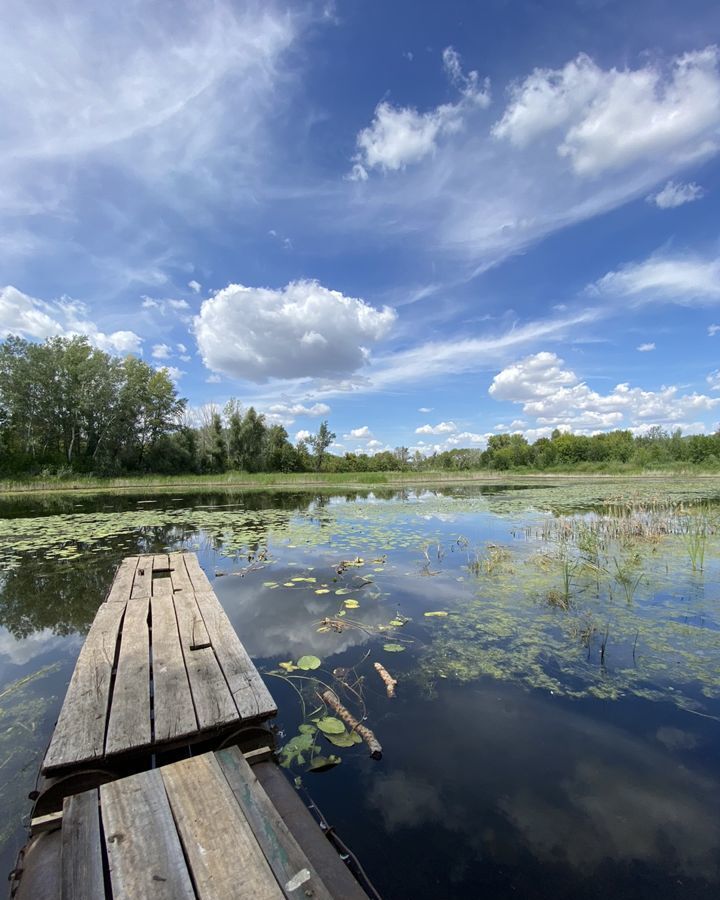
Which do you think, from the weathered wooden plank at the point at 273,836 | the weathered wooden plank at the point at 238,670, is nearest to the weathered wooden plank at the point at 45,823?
the weathered wooden plank at the point at 273,836

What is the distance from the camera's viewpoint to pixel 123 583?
4.86 m

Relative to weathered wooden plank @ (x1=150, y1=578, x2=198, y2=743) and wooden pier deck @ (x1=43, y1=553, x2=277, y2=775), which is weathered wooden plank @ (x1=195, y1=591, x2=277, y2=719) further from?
weathered wooden plank @ (x1=150, y1=578, x2=198, y2=743)

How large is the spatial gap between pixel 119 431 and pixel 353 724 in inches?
1403

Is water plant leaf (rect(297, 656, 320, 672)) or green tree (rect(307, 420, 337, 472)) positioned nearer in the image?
water plant leaf (rect(297, 656, 320, 672))

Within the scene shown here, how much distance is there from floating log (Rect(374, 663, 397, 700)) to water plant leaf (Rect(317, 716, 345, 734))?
49 centimetres

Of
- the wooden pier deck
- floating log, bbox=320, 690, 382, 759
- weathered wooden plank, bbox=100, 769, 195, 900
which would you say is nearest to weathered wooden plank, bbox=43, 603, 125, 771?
the wooden pier deck

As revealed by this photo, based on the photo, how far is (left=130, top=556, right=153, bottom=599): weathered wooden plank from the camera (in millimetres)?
4469

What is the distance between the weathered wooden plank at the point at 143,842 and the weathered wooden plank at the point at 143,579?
2920 millimetres

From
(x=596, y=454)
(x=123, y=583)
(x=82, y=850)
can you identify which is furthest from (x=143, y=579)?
(x=596, y=454)

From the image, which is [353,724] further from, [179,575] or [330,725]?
[179,575]

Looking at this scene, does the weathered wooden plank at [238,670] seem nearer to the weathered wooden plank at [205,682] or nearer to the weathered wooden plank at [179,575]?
the weathered wooden plank at [205,682]

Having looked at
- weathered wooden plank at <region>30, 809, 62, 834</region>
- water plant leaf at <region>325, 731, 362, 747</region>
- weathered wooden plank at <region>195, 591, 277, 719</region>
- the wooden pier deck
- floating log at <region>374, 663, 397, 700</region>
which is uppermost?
weathered wooden plank at <region>195, 591, 277, 719</region>

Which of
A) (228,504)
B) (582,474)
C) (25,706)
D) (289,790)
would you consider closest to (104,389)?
(228,504)

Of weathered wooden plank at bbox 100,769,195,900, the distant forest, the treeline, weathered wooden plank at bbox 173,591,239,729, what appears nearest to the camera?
weathered wooden plank at bbox 100,769,195,900
